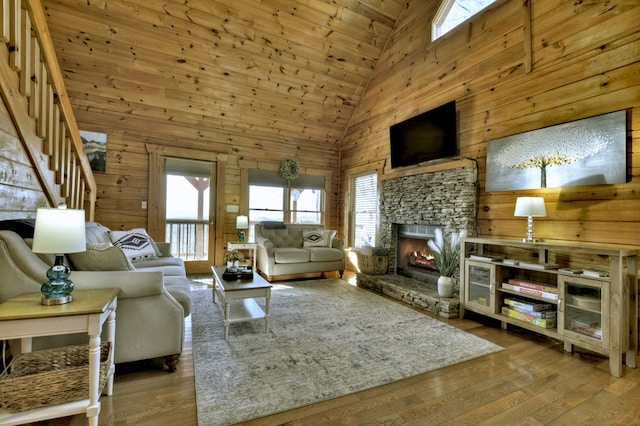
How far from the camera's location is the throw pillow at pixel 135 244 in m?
3.44

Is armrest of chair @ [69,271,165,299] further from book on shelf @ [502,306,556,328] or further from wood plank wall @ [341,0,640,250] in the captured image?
wood plank wall @ [341,0,640,250]

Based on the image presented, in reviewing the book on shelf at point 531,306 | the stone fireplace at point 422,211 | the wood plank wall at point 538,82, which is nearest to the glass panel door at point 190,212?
the stone fireplace at point 422,211

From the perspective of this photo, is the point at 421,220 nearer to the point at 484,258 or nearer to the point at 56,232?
the point at 484,258

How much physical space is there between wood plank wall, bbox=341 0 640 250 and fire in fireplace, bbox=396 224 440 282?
907 millimetres

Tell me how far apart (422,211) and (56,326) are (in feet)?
13.1

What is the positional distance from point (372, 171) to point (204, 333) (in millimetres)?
3983

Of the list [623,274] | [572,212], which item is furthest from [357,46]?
[623,274]

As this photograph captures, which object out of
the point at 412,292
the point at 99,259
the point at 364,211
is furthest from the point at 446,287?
the point at 99,259

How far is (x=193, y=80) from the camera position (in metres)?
4.61

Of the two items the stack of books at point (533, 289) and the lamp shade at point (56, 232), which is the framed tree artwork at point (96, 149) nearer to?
the lamp shade at point (56, 232)

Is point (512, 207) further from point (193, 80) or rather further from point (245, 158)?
point (193, 80)

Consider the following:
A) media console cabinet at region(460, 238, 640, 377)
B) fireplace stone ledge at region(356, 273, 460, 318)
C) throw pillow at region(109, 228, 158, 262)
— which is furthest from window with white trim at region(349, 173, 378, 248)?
throw pillow at region(109, 228, 158, 262)

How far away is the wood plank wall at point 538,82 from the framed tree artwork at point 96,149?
4.82m

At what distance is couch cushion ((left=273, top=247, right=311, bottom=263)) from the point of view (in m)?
4.66
